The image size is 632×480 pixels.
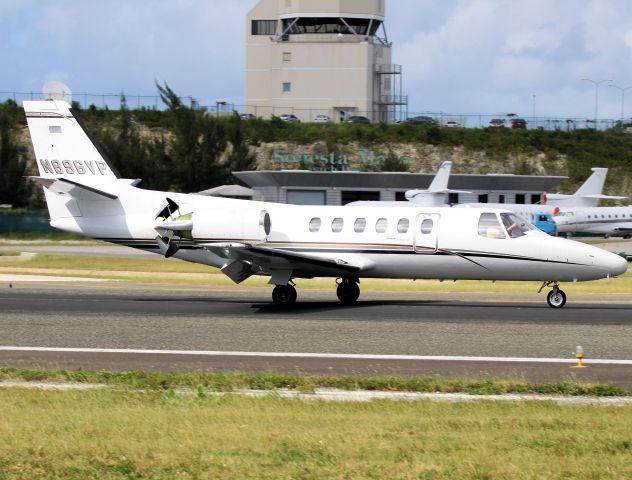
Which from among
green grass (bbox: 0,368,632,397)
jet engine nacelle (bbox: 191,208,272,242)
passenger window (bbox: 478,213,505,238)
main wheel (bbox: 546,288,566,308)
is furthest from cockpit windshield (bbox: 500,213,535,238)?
green grass (bbox: 0,368,632,397)

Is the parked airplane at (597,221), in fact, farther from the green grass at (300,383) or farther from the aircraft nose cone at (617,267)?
the green grass at (300,383)

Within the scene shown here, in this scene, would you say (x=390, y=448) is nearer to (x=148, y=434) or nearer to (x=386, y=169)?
(x=148, y=434)

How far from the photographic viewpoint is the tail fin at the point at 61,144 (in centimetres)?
2623

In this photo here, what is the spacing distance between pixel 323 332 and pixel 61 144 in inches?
418

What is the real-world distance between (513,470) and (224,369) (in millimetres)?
6868

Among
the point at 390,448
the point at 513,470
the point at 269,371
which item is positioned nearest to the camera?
the point at 513,470

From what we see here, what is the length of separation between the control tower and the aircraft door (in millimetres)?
79096

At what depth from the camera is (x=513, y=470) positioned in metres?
8.73

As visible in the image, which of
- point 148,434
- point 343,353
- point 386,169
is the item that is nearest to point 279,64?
point 386,169

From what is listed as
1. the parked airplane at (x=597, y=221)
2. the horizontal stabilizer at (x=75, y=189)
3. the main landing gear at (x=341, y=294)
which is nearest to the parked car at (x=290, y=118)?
the parked airplane at (x=597, y=221)

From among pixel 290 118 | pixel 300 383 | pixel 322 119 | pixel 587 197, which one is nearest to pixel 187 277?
pixel 300 383

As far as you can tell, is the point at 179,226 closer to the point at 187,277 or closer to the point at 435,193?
the point at 187,277

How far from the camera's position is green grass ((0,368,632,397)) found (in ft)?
42.7

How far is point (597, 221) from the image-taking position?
73.8 metres
